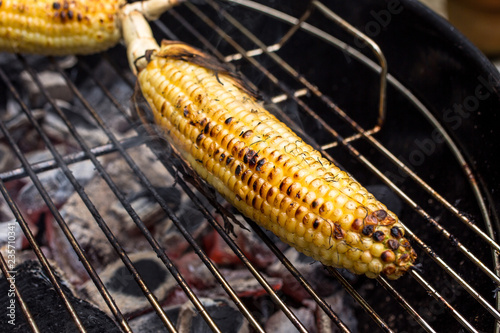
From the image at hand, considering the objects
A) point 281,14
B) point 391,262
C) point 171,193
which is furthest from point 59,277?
point 281,14

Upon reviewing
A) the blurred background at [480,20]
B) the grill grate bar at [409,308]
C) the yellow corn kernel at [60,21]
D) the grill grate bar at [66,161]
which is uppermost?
the blurred background at [480,20]

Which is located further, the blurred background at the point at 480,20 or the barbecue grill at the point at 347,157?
the blurred background at the point at 480,20

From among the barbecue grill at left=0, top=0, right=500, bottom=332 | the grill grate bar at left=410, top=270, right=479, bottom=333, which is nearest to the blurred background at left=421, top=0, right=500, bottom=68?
the barbecue grill at left=0, top=0, right=500, bottom=332

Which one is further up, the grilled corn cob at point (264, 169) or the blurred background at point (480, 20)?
the blurred background at point (480, 20)

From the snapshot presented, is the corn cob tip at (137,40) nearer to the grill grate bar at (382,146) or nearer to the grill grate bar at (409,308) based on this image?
the grill grate bar at (382,146)

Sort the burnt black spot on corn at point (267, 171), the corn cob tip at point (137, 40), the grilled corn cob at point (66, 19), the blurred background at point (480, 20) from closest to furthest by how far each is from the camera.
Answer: the burnt black spot on corn at point (267, 171) < the corn cob tip at point (137, 40) < the grilled corn cob at point (66, 19) < the blurred background at point (480, 20)

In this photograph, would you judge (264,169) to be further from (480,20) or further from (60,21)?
(480,20)

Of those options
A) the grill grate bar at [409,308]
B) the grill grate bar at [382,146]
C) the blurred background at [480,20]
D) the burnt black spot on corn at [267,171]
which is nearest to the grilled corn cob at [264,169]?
the burnt black spot on corn at [267,171]
